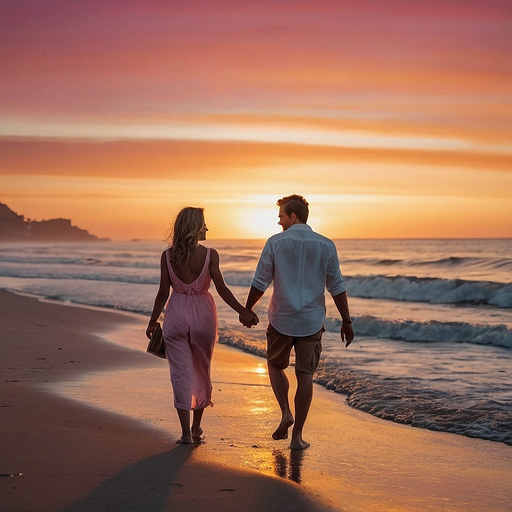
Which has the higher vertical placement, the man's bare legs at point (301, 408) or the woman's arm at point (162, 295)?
the woman's arm at point (162, 295)

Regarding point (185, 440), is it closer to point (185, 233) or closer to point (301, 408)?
point (301, 408)

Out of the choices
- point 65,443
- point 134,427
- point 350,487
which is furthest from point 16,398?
point 350,487

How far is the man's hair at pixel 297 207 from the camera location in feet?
18.6

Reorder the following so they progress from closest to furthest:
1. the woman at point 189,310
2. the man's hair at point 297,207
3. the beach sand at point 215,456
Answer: the beach sand at point 215,456 < the woman at point 189,310 < the man's hair at point 297,207

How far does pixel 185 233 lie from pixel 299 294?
0.95 meters

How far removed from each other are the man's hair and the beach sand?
5.73ft

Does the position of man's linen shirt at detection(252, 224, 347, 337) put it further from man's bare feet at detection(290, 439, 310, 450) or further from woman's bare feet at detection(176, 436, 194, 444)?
woman's bare feet at detection(176, 436, 194, 444)

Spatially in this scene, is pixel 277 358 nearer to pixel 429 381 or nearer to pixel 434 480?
pixel 434 480

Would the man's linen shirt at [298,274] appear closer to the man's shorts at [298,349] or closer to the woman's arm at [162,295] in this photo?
the man's shorts at [298,349]

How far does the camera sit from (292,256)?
5520mm

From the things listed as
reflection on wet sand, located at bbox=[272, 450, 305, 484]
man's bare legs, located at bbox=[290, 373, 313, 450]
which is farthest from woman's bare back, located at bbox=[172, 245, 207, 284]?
reflection on wet sand, located at bbox=[272, 450, 305, 484]

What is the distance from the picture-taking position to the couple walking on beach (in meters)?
5.51

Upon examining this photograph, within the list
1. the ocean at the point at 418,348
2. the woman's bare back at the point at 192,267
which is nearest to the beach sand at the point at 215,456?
the ocean at the point at 418,348

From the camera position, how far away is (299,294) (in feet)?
18.1
